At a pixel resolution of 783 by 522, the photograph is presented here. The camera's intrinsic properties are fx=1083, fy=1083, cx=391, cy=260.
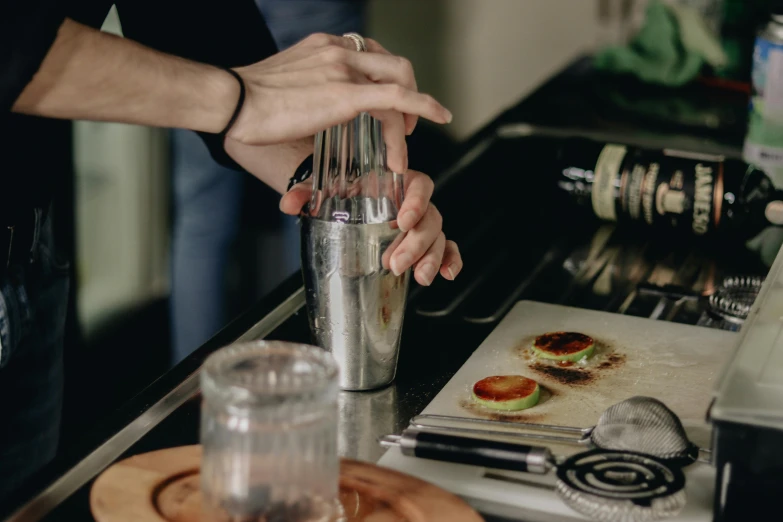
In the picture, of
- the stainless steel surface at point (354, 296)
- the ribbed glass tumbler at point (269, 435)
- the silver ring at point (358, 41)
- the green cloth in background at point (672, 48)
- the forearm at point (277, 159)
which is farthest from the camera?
the green cloth in background at point (672, 48)

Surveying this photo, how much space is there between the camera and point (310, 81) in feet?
2.88

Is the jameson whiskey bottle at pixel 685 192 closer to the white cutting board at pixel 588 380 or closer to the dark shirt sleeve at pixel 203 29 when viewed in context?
the white cutting board at pixel 588 380

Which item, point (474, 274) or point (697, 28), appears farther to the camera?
point (697, 28)

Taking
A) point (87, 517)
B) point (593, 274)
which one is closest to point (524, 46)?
point (593, 274)

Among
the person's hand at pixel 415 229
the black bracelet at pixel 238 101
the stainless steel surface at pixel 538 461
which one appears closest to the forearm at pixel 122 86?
the black bracelet at pixel 238 101

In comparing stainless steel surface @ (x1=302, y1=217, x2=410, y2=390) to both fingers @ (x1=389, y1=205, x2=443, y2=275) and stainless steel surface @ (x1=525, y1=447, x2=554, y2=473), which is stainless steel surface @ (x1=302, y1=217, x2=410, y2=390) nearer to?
fingers @ (x1=389, y1=205, x2=443, y2=275)

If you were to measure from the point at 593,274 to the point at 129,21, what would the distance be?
23.0 inches

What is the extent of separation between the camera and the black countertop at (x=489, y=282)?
837 mm

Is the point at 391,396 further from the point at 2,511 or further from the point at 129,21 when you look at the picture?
the point at 129,21

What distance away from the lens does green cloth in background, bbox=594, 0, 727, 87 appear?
6.02ft

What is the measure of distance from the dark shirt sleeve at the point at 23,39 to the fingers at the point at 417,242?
31 cm

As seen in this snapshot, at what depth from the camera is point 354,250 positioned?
88 centimetres

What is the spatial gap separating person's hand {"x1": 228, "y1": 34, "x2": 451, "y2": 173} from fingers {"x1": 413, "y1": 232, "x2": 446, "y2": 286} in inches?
→ 3.3

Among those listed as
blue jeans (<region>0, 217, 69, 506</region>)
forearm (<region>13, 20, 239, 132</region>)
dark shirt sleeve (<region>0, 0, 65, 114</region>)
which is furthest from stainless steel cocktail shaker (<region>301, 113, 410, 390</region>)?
blue jeans (<region>0, 217, 69, 506</region>)
